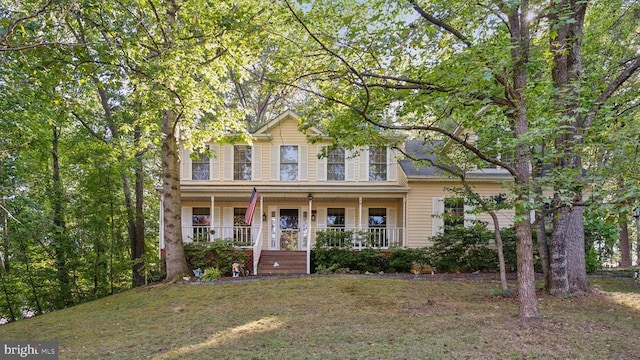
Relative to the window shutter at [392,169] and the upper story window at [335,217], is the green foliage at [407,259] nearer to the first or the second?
the upper story window at [335,217]

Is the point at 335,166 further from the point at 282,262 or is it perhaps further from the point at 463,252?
the point at 463,252

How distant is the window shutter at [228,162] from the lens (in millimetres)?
14359

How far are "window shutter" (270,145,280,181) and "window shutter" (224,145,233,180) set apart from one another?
1665 mm

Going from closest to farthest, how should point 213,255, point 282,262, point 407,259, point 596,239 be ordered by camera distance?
point 213,255
point 407,259
point 596,239
point 282,262

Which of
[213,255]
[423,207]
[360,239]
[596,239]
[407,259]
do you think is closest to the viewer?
[213,255]

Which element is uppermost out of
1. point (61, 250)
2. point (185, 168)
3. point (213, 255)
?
point (185, 168)

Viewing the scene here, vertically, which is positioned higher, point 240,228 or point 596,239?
point 240,228

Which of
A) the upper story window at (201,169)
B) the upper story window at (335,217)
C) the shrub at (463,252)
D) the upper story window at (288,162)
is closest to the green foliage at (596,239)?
the shrub at (463,252)

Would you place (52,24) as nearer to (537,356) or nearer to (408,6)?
(408,6)

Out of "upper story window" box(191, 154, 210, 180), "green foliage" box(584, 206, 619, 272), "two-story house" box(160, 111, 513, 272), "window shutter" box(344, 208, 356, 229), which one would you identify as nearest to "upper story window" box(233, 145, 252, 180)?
"two-story house" box(160, 111, 513, 272)

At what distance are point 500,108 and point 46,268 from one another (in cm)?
1397

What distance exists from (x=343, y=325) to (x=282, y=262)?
23.9 ft

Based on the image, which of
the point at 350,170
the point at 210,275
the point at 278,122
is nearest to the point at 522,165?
the point at 210,275

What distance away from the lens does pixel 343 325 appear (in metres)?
5.71
